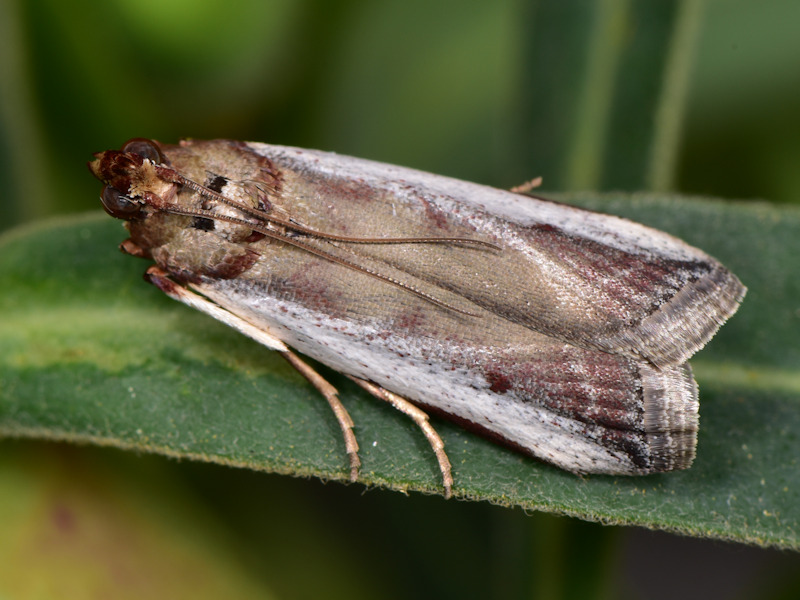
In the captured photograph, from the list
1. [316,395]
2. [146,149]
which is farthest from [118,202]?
[316,395]

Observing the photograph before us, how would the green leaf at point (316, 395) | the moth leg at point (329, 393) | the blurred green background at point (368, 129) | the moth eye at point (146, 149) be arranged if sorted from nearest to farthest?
the green leaf at point (316, 395) → the moth leg at point (329, 393) → the moth eye at point (146, 149) → the blurred green background at point (368, 129)

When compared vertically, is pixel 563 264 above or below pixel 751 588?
above

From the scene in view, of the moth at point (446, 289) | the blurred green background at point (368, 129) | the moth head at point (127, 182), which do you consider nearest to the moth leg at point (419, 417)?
the moth at point (446, 289)

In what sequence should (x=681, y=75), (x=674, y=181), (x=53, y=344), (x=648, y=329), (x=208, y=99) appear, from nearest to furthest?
(x=648, y=329) < (x=53, y=344) < (x=681, y=75) < (x=208, y=99) < (x=674, y=181)

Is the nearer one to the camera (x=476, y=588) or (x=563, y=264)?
(x=563, y=264)

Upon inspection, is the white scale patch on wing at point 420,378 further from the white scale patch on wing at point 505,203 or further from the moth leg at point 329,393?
the white scale patch on wing at point 505,203

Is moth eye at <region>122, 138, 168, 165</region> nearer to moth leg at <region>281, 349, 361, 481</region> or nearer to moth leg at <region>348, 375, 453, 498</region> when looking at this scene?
moth leg at <region>281, 349, 361, 481</region>

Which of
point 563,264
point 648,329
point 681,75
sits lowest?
point 648,329

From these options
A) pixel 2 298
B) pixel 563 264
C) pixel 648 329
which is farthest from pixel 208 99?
pixel 648 329

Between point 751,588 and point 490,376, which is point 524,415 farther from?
point 751,588
